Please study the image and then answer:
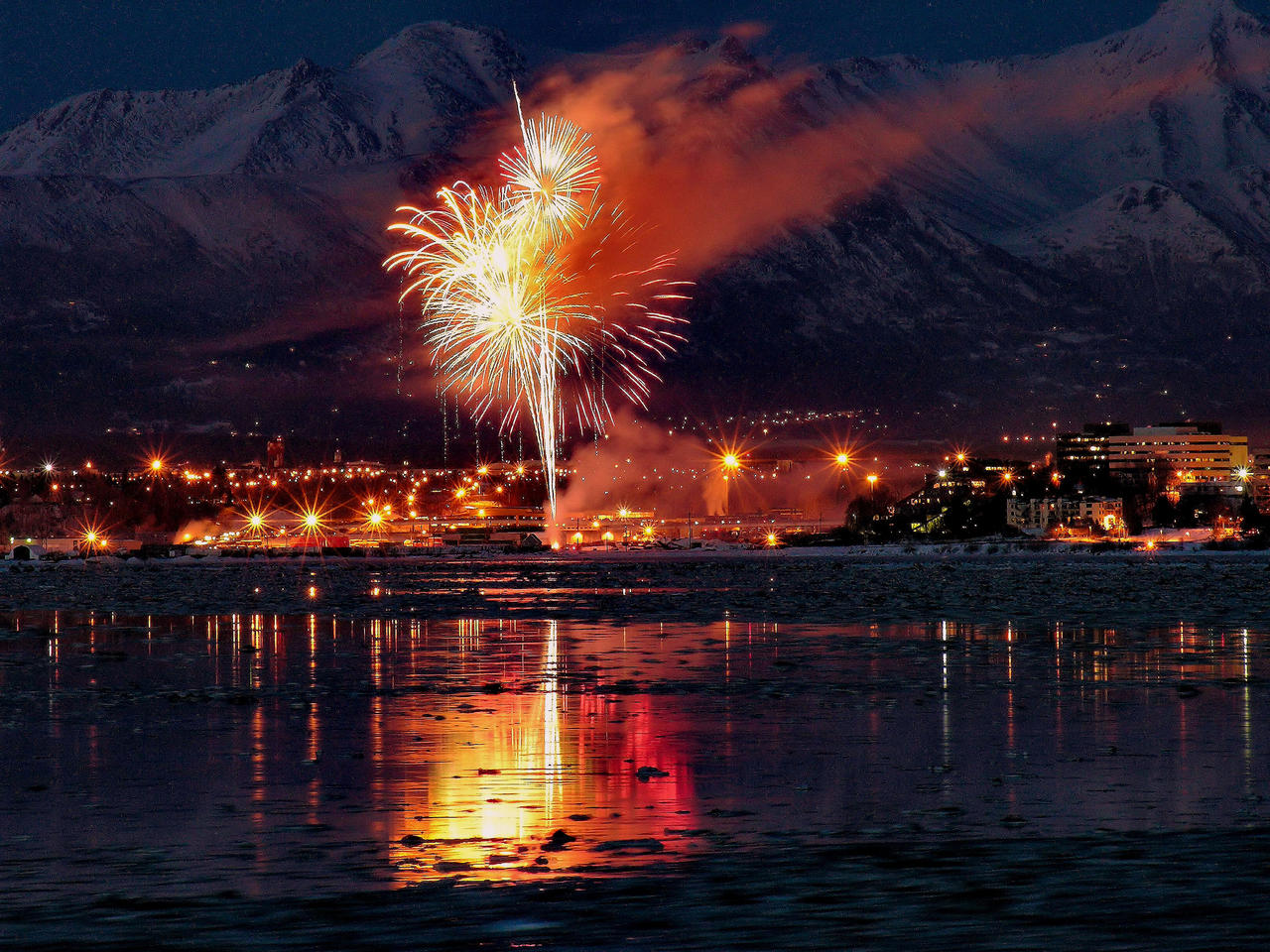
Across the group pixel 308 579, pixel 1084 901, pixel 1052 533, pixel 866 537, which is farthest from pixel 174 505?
pixel 1084 901

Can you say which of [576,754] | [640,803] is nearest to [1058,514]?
[576,754]

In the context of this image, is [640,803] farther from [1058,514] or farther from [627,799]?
[1058,514]

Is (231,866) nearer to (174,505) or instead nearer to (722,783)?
(722,783)

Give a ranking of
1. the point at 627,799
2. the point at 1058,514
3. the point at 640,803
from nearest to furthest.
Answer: the point at 640,803 < the point at 627,799 < the point at 1058,514

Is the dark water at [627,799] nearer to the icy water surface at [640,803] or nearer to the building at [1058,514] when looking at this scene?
the icy water surface at [640,803]

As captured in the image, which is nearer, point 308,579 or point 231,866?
point 231,866

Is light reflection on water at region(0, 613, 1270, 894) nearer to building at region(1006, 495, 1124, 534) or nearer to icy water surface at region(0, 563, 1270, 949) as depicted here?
icy water surface at region(0, 563, 1270, 949)
